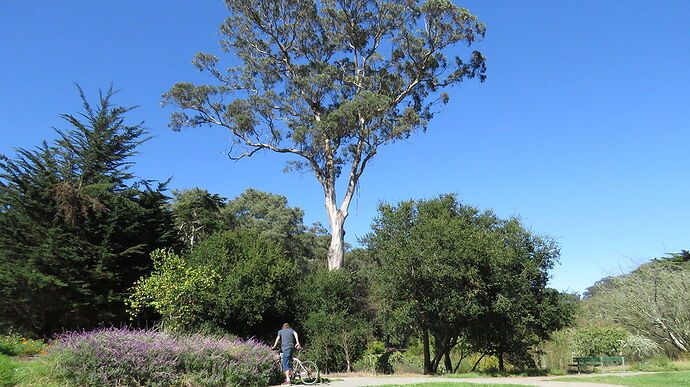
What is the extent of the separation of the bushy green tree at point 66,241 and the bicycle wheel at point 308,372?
9.07 meters

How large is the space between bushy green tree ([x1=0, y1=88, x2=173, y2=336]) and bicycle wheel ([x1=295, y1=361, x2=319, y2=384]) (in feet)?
29.8

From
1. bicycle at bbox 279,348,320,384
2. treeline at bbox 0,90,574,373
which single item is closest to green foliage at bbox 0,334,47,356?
treeline at bbox 0,90,574,373

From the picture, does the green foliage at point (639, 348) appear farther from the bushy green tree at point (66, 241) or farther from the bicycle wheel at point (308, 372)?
the bushy green tree at point (66, 241)

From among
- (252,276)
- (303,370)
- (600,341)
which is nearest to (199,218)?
(252,276)

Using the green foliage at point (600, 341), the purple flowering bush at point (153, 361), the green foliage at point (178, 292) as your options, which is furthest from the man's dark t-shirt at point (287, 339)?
the green foliage at point (600, 341)

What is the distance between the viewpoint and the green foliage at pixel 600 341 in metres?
19.9

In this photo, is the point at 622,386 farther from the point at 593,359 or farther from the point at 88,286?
the point at 88,286

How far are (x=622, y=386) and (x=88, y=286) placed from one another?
17481mm

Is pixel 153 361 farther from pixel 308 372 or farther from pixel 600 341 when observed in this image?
pixel 600 341

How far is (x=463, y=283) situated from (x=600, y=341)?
887 cm

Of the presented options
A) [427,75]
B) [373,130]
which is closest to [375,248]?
[373,130]

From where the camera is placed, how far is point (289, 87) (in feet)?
85.5

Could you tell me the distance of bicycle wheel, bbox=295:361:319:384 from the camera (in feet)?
36.8

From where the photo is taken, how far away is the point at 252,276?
16.0 meters
